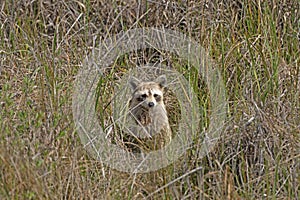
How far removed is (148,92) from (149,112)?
13 cm

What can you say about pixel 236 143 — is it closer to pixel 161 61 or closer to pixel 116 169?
pixel 116 169

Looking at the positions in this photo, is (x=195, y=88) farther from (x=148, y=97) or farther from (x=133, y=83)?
(x=133, y=83)

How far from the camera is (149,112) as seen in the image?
4.54m

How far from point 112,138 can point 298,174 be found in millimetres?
1264

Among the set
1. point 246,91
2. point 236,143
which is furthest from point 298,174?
point 246,91

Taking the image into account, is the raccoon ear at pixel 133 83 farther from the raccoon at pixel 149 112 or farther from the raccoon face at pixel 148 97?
the raccoon face at pixel 148 97

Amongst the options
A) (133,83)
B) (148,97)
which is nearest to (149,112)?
(148,97)

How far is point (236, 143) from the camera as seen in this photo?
4004mm

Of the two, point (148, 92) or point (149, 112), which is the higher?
point (148, 92)

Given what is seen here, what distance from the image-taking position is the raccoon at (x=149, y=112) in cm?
441

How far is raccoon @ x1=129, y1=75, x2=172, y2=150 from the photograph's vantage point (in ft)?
14.5

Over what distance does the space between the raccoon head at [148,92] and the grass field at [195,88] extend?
0.59 feet

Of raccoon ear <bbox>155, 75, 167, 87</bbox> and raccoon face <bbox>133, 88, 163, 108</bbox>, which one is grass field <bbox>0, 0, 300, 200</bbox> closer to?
raccoon ear <bbox>155, 75, 167, 87</bbox>

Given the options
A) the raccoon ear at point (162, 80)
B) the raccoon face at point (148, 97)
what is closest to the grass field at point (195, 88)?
the raccoon ear at point (162, 80)
